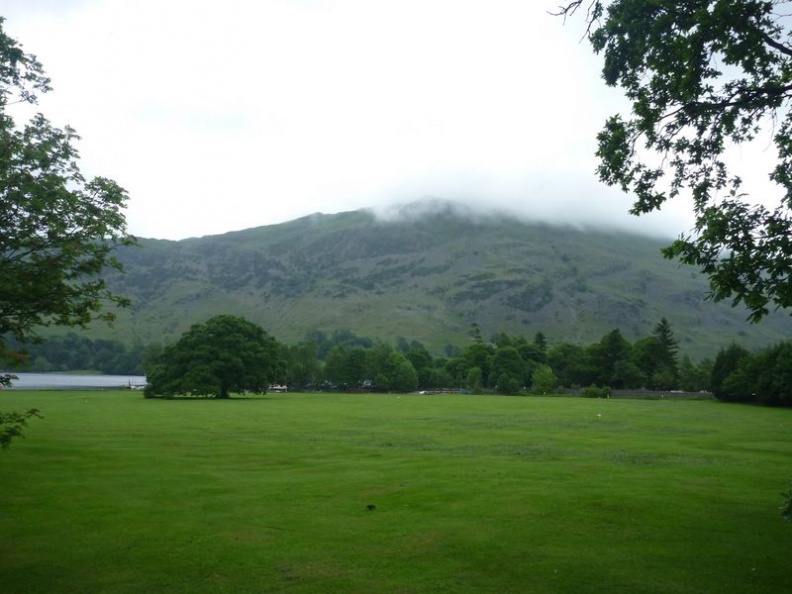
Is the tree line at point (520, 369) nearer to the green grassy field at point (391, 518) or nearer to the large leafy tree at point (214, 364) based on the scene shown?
the large leafy tree at point (214, 364)

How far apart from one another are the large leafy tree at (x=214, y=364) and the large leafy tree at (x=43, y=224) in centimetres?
8365

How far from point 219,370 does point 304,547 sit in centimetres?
9055

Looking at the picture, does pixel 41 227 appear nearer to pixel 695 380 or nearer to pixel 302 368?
pixel 695 380

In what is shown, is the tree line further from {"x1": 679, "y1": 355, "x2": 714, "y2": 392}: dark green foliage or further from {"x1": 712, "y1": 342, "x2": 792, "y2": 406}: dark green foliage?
{"x1": 712, "y1": 342, "x2": 792, "y2": 406}: dark green foliage

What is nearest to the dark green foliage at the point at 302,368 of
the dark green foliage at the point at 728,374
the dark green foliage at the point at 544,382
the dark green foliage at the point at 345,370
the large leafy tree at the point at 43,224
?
the dark green foliage at the point at 345,370

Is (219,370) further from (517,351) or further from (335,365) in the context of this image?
(517,351)

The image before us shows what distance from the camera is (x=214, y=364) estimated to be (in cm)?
9981

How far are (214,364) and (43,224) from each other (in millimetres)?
87423

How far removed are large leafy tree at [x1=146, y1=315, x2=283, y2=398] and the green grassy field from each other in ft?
211

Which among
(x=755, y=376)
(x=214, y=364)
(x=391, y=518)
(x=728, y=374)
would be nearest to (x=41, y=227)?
(x=391, y=518)

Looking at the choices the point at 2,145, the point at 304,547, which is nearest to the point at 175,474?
the point at 304,547

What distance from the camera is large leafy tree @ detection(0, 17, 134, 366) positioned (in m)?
15.3

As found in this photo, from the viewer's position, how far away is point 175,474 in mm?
25453

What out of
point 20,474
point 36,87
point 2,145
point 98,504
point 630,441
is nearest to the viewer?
point 2,145
